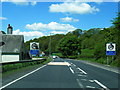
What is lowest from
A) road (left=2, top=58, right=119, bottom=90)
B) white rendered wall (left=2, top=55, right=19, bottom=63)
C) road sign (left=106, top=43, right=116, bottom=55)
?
road (left=2, top=58, right=119, bottom=90)

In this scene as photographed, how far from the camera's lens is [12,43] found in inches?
1957

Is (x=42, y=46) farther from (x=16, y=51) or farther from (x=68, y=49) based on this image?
(x=16, y=51)

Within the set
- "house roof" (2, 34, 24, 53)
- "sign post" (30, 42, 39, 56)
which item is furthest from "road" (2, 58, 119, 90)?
"house roof" (2, 34, 24, 53)

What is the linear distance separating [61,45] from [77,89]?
106616mm

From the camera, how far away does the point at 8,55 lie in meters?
46.7

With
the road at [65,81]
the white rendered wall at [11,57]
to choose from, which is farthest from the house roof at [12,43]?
the road at [65,81]

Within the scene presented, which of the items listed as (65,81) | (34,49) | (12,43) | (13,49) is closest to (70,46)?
(12,43)

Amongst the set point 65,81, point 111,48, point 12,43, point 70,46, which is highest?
point 70,46

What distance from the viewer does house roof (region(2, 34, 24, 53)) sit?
47.5m

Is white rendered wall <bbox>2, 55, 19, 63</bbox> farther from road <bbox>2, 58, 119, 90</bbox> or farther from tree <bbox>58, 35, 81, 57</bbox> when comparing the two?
tree <bbox>58, 35, 81, 57</bbox>

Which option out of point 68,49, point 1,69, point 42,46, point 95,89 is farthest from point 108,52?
point 42,46

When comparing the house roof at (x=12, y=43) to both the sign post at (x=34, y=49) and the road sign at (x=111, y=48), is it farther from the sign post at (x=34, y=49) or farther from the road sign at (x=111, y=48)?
the road sign at (x=111, y=48)

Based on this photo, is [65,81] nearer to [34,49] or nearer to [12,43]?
[34,49]

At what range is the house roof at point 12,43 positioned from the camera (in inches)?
1870
